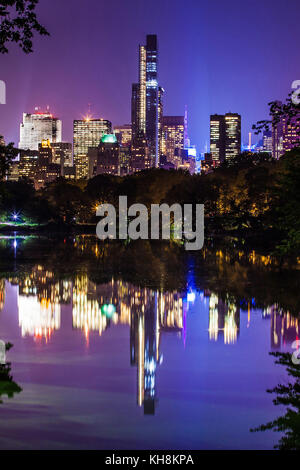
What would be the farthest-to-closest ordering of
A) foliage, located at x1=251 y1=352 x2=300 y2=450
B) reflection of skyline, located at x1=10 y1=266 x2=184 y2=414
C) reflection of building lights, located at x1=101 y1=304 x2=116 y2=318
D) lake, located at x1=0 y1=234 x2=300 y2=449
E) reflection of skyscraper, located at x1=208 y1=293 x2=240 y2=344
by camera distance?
reflection of building lights, located at x1=101 y1=304 x2=116 y2=318, reflection of skyscraper, located at x1=208 y1=293 x2=240 y2=344, reflection of skyline, located at x1=10 y1=266 x2=184 y2=414, lake, located at x1=0 y1=234 x2=300 y2=449, foliage, located at x1=251 y1=352 x2=300 y2=450

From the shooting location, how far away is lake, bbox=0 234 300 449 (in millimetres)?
10633

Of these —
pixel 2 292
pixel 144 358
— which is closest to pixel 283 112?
pixel 144 358

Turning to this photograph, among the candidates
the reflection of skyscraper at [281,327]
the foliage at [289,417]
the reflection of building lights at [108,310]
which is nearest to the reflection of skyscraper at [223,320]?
the reflection of skyscraper at [281,327]

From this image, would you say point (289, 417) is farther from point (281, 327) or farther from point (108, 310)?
point (108, 310)

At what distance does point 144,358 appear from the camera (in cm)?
1593

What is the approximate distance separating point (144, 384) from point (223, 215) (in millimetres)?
75718

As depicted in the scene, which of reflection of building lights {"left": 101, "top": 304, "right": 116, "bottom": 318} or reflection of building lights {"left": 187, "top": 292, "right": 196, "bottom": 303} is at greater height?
reflection of building lights {"left": 187, "top": 292, "right": 196, "bottom": 303}

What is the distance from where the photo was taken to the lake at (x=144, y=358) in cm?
1063

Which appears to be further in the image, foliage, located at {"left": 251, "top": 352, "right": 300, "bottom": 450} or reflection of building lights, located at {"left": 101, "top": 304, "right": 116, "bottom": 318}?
reflection of building lights, located at {"left": 101, "top": 304, "right": 116, "bottom": 318}

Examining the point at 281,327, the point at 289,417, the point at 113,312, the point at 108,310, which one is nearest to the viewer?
the point at 289,417

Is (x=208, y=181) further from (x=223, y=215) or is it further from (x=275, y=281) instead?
(x=275, y=281)

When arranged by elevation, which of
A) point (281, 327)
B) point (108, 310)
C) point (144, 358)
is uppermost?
point (108, 310)

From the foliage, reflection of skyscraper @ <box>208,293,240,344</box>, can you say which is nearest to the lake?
reflection of skyscraper @ <box>208,293,240,344</box>

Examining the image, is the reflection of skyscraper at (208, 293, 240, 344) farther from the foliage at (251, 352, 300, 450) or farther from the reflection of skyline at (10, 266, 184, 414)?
the foliage at (251, 352, 300, 450)
